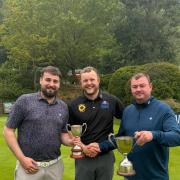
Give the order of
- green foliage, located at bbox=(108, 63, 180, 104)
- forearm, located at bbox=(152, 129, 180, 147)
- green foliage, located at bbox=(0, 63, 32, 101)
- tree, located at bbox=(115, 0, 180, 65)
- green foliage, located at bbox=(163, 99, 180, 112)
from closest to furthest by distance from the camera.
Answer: forearm, located at bbox=(152, 129, 180, 147) < green foliage, located at bbox=(163, 99, 180, 112) < green foliage, located at bbox=(108, 63, 180, 104) < green foliage, located at bbox=(0, 63, 32, 101) < tree, located at bbox=(115, 0, 180, 65)

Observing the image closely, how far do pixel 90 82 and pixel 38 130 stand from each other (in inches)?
39.6

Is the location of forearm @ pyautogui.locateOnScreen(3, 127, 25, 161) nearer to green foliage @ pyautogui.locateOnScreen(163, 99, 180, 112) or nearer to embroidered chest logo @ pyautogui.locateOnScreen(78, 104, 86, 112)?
embroidered chest logo @ pyautogui.locateOnScreen(78, 104, 86, 112)

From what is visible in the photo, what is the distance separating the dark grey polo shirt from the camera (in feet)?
18.2

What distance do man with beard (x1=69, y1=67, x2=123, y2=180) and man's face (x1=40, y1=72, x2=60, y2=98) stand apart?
1.49ft

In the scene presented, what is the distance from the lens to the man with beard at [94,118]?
5.98 metres

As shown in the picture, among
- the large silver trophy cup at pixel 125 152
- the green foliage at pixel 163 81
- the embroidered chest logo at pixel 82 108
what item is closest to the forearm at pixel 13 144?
the embroidered chest logo at pixel 82 108

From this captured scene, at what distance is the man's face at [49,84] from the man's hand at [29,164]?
889 mm

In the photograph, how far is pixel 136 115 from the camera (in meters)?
5.17

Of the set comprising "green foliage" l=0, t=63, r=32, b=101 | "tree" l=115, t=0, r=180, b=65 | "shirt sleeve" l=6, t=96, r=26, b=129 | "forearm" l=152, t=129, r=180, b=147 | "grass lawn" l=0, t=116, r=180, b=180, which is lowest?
"grass lawn" l=0, t=116, r=180, b=180

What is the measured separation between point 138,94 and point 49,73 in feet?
4.26

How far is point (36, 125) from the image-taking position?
18.2 feet

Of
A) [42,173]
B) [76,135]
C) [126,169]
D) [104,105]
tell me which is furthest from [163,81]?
[126,169]

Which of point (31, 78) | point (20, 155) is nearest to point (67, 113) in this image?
point (20, 155)

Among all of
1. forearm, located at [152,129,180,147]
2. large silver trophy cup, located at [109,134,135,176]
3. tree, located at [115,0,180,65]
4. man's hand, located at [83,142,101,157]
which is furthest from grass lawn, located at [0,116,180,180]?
tree, located at [115,0,180,65]
